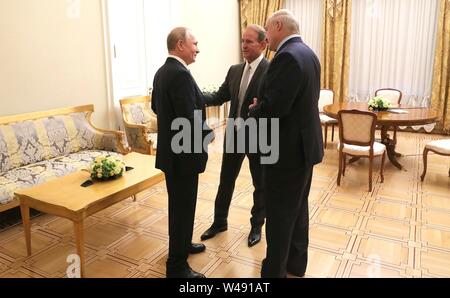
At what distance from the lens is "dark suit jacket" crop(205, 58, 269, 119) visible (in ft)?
8.25

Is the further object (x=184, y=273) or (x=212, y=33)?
(x=212, y=33)

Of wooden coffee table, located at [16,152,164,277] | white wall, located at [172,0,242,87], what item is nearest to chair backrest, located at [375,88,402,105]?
white wall, located at [172,0,242,87]

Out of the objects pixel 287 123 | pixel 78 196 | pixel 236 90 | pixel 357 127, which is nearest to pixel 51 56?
pixel 78 196


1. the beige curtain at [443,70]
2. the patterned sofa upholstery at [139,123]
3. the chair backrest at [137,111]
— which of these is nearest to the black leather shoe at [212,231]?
the patterned sofa upholstery at [139,123]

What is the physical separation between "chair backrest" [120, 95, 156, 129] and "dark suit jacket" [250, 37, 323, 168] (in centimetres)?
285

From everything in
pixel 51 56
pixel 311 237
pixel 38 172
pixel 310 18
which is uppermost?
pixel 310 18

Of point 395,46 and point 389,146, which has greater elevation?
point 395,46

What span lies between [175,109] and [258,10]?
5.59m

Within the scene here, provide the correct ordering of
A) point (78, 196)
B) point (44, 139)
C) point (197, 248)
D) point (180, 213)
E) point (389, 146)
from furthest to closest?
point (389, 146) → point (44, 139) → point (197, 248) → point (78, 196) → point (180, 213)

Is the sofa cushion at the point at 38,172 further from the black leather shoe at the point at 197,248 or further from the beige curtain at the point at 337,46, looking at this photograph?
the beige curtain at the point at 337,46

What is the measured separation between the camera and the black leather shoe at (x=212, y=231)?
290cm

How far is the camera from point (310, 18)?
22.4 feet

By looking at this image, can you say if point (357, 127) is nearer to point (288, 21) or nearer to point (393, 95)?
point (393, 95)
